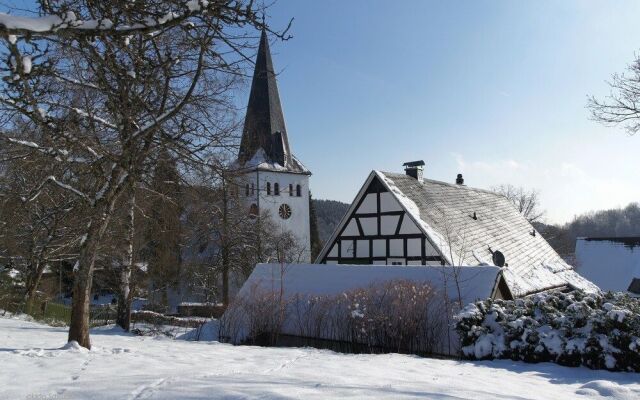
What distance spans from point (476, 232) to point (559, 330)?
1013 centimetres

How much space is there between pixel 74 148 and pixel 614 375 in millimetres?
7585

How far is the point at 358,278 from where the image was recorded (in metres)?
11.5

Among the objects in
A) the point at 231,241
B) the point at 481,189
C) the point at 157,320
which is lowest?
the point at 157,320

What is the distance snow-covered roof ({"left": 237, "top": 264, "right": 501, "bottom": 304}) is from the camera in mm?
10469

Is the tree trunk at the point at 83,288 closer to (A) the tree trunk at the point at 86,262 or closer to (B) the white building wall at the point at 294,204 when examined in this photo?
(A) the tree trunk at the point at 86,262

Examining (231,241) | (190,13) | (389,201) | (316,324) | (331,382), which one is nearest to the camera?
(190,13)

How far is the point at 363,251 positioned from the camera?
1759cm

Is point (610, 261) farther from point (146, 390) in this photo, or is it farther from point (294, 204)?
point (146, 390)

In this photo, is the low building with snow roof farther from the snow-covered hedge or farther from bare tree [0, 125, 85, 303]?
Result: bare tree [0, 125, 85, 303]

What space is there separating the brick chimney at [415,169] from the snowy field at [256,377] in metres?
12.7

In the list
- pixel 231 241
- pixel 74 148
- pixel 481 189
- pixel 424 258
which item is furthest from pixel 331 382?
pixel 481 189

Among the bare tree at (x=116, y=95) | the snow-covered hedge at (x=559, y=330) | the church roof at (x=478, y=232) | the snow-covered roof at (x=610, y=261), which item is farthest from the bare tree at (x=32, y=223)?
the snow-covered roof at (x=610, y=261)

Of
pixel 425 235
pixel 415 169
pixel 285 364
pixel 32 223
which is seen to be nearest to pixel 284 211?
pixel 415 169

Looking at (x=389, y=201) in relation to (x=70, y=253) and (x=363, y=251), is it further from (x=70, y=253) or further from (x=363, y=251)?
(x=70, y=253)
